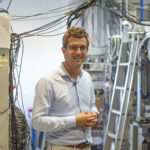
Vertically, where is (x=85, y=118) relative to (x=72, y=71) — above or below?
below

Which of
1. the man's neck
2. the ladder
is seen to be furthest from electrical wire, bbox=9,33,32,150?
the ladder

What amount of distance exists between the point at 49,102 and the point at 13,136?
0.36 m

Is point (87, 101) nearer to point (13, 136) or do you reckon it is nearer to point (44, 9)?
point (13, 136)

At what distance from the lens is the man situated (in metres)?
1.32

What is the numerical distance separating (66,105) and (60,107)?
46 mm

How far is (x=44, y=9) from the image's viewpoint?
3.99m

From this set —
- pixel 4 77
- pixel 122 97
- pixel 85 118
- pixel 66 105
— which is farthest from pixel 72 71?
pixel 122 97

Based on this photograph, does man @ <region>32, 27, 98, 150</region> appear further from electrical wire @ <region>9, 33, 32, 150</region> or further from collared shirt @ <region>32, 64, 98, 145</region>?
electrical wire @ <region>9, 33, 32, 150</region>

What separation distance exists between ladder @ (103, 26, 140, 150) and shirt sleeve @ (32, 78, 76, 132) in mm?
1433

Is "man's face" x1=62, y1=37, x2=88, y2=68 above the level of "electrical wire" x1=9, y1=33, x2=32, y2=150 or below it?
above

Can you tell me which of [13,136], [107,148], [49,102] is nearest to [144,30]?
[107,148]

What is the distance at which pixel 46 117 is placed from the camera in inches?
51.7

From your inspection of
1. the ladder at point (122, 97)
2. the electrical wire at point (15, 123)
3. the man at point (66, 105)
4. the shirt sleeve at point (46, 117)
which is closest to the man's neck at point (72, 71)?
the man at point (66, 105)

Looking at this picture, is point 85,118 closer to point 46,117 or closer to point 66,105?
point 66,105
